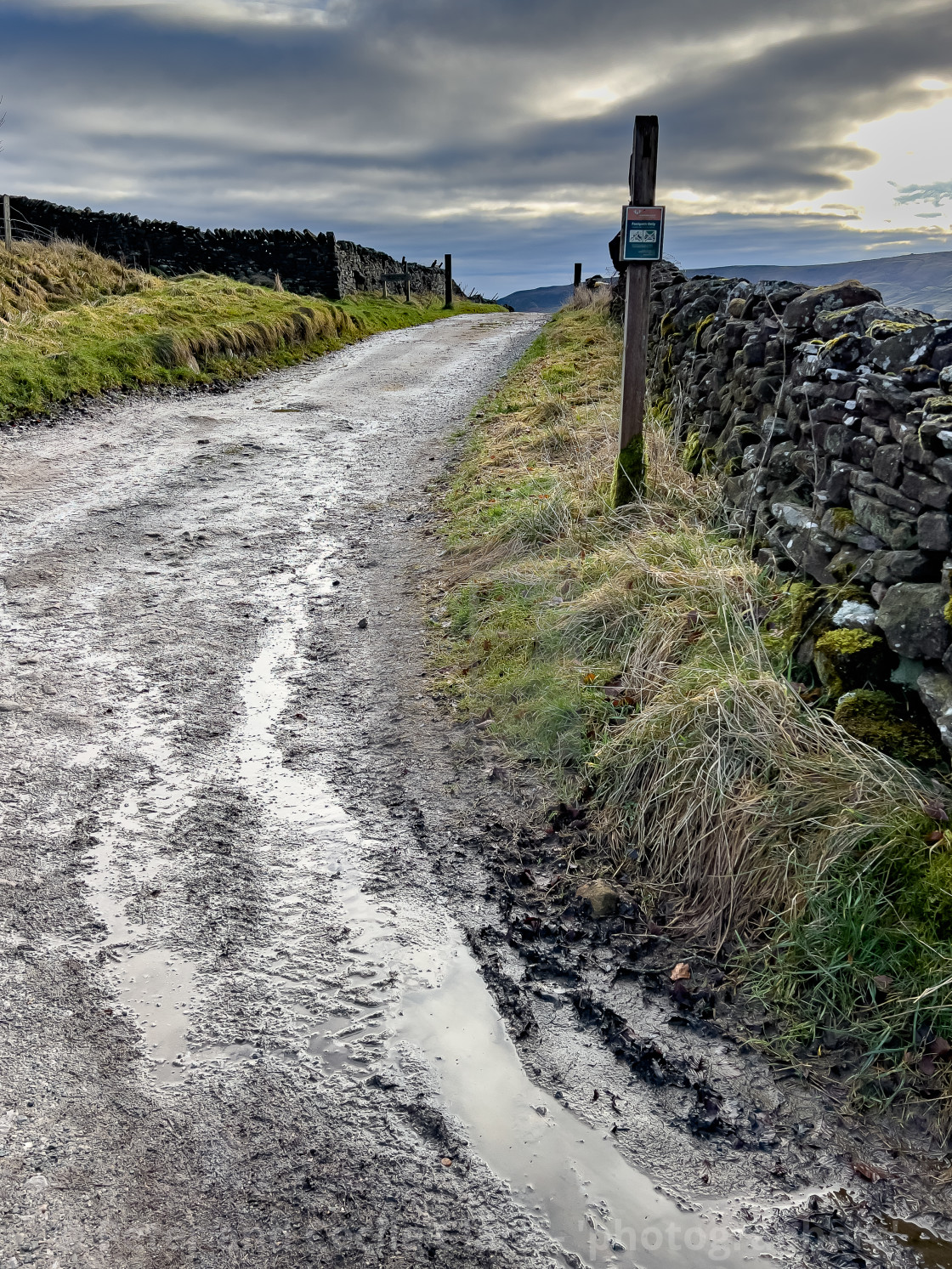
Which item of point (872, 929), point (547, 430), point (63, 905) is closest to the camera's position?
point (872, 929)

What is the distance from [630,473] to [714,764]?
349cm

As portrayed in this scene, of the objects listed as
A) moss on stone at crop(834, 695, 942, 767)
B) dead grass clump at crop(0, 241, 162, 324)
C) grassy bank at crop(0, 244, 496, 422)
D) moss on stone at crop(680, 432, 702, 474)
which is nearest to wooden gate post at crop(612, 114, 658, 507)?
moss on stone at crop(680, 432, 702, 474)

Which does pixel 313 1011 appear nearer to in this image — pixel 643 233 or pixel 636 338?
pixel 636 338

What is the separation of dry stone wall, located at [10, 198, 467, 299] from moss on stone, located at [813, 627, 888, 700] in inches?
842

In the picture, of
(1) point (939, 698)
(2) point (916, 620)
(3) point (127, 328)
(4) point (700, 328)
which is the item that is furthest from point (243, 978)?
(3) point (127, 328)

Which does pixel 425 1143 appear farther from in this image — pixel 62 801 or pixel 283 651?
pixel 283 651

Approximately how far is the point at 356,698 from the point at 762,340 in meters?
3.65

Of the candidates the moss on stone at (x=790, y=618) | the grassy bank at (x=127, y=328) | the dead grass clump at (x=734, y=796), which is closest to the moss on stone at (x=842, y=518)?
the moss on stone at (x=790, y=618)

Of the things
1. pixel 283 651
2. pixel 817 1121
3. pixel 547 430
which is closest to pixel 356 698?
pixel 283 651

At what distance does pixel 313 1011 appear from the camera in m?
2.94

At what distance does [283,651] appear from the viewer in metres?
5.57

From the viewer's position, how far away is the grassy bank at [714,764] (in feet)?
10.0

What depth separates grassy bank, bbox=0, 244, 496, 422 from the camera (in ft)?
37.2

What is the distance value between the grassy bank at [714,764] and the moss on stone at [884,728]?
6 cm
